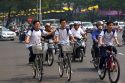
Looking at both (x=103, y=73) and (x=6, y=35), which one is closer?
(x=103, y=73)

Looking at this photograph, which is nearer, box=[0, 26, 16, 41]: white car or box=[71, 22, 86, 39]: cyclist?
box=[71, 22, 86, 39]: cyclist

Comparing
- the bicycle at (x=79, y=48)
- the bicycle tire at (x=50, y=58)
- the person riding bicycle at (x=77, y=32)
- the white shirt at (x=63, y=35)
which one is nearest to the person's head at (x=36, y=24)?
the white shirt at (x=63, y=35)

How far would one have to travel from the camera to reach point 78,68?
53.8 ft

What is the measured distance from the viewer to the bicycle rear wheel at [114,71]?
11.7 meters

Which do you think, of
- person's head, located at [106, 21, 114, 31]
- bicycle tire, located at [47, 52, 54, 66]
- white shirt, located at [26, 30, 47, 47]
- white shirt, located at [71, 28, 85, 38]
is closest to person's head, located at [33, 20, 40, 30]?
white shirt, located at [26, 30, 47, 47]

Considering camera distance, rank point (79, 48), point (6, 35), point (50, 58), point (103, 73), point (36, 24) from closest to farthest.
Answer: point (103, 73), point (36, 24), point (50, 58), point (79, 48), point (6, 35)

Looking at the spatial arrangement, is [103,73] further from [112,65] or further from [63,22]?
[63,22]

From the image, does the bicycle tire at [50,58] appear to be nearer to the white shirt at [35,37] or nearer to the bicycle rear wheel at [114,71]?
the white shirt at [35,37]

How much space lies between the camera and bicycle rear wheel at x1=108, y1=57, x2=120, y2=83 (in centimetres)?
1173

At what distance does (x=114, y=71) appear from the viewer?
1191cm

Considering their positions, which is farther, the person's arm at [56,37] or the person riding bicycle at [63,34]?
the person riding bicycle at [63,34]

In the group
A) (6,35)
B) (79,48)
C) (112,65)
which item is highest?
(112,65)

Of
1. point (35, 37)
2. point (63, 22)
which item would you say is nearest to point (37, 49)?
point (35, 37)

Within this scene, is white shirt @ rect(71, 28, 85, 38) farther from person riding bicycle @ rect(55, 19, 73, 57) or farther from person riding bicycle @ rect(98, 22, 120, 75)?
person riding bicycle @ rect(98, 22, 120, 75)
